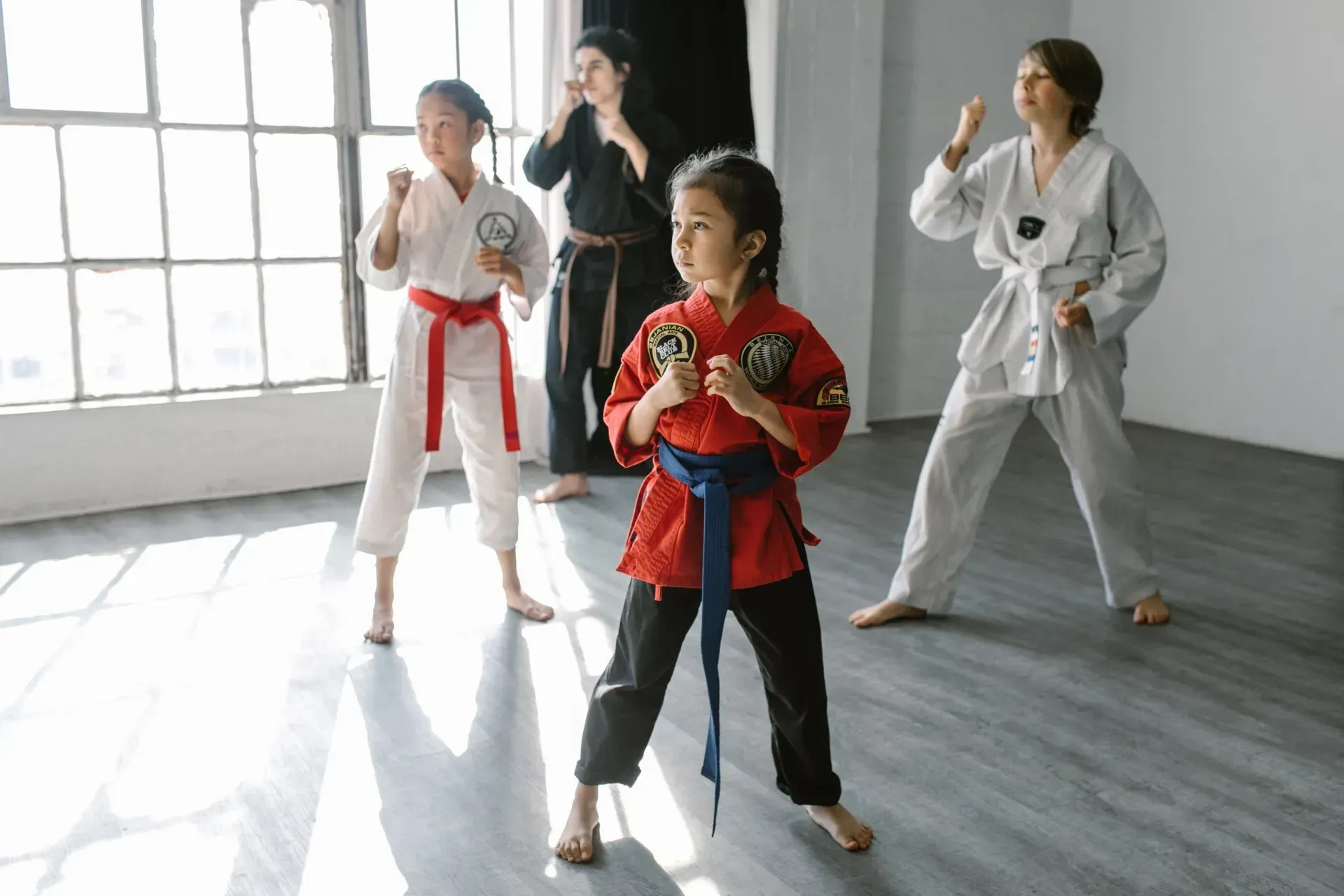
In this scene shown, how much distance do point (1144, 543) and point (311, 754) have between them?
199 centimetres

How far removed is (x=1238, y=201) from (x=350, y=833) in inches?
177

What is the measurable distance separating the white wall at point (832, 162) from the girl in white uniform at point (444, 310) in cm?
213

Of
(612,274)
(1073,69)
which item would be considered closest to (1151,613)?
(1073,69)

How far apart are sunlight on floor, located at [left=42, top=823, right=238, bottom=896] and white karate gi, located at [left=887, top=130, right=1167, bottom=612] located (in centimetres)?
166

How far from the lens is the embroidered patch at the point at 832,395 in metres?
1.71

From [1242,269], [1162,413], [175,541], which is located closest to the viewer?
[175,541]

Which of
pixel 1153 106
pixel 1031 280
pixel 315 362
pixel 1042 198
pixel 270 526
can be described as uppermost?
pixel 1153 106

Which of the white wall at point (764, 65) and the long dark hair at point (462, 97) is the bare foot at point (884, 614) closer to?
the long dark hair at point (462, 97)

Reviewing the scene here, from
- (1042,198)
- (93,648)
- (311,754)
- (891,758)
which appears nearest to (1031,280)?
(1042,198)

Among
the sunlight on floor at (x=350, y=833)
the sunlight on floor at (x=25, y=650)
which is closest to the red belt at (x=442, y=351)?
the sunlight on floor at (x=350, y=833)

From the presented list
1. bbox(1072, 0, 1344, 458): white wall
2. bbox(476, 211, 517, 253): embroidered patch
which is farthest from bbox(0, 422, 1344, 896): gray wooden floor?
bbox(1072, 0, 1344, 458): white wall

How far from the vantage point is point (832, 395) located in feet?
5.62

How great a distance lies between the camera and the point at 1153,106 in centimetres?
534

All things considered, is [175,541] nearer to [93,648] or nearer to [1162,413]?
[93,648]
